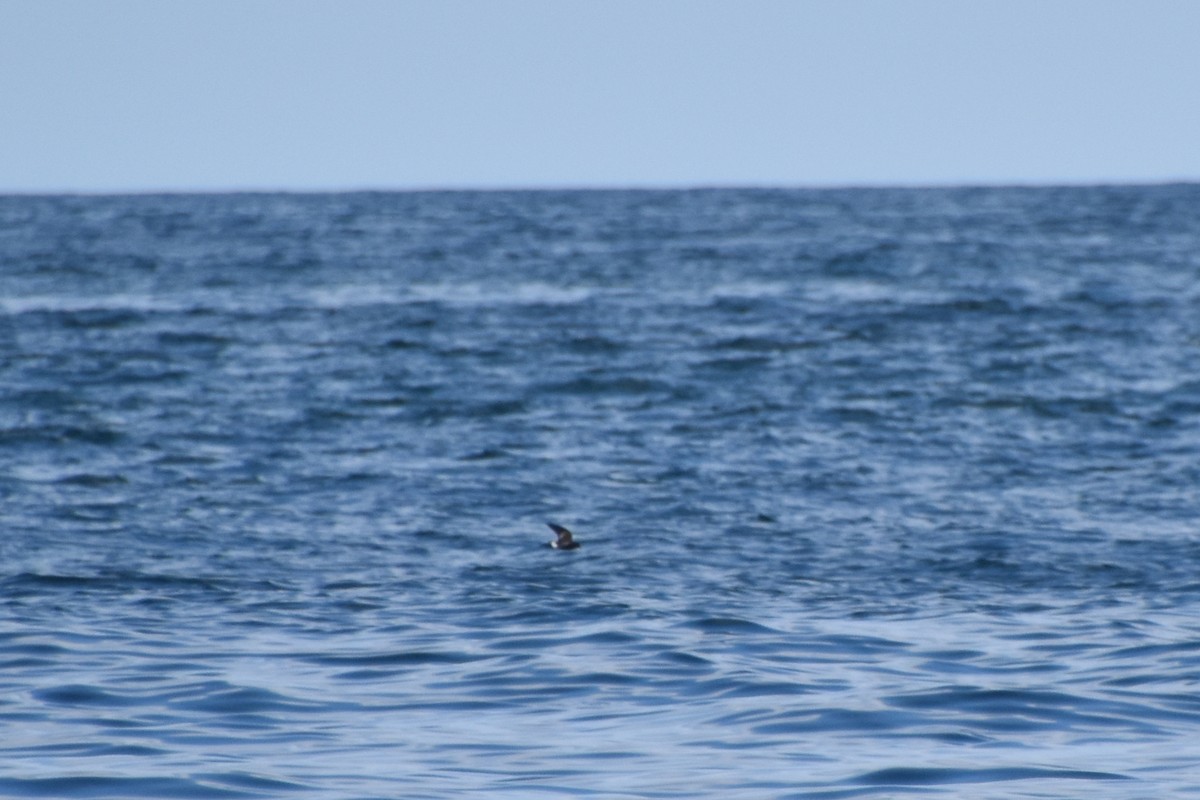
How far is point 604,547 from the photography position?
44.8 ft

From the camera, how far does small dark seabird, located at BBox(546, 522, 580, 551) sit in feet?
43.1

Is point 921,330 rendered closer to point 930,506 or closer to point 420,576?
point 930,506

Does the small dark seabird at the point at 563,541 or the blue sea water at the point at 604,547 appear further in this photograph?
the small dark seabird at the point at 563,541

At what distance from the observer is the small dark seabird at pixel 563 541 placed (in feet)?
43.1

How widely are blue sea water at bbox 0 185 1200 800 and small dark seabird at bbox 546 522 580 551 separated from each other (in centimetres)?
7

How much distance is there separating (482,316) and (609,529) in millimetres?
17401

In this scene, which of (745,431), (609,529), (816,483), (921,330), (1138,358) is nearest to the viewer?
(609,529)

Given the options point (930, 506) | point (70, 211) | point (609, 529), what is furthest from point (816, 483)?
point (70, 211)

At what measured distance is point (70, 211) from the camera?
9181 centimetres

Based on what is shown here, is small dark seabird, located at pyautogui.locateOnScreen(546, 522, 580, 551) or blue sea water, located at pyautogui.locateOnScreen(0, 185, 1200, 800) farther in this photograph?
small dark seabird, located at pyautogui.locateOnScreen(546, 522, 580, 551)

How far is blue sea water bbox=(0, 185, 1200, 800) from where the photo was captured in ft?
26.8

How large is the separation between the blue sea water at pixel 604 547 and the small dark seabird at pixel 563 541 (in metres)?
0.07

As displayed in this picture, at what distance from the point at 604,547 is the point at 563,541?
51 cm

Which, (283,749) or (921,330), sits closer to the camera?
(283,749)
